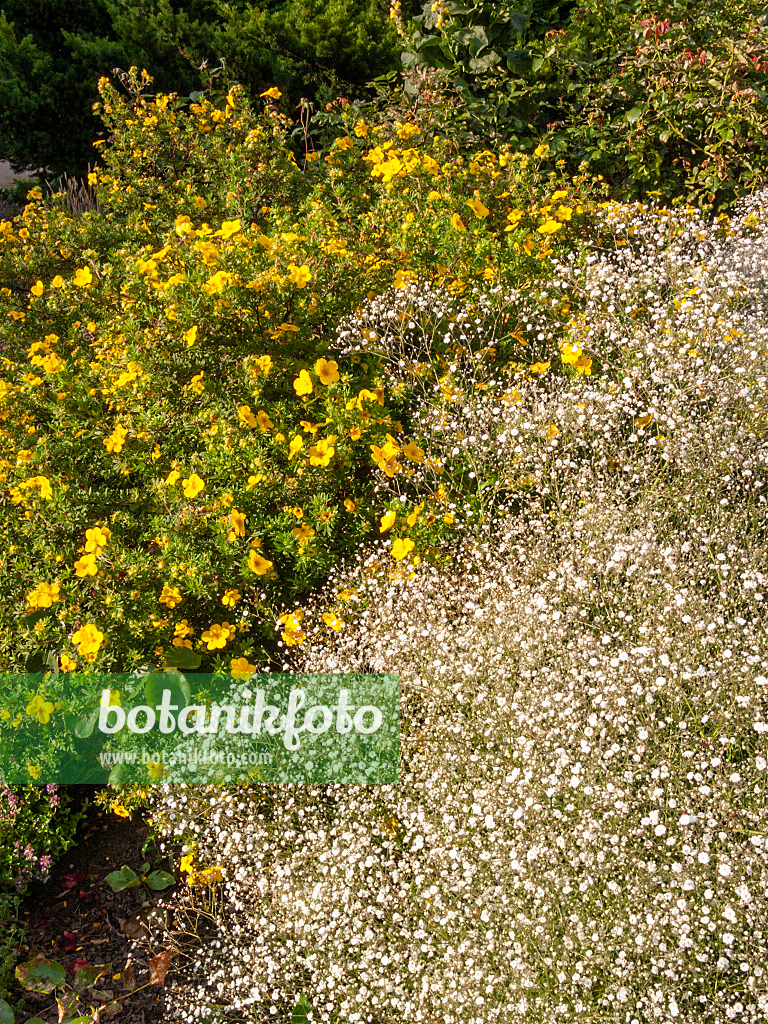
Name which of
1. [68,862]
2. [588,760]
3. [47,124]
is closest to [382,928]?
[588,760]

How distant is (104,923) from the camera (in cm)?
313

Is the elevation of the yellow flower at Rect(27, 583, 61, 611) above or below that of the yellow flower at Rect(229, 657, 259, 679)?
above

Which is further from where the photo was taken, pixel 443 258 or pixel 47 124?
pixel 47 124

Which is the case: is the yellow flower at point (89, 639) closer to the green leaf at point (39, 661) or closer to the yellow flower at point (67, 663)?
the yellow flower at point (67, 663)

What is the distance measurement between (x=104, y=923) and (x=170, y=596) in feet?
4.09

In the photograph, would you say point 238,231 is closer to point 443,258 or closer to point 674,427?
point 443,258

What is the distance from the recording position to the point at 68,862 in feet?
11.0

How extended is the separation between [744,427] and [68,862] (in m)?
3.26

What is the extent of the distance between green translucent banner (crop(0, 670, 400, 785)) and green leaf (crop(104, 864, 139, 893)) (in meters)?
0.37

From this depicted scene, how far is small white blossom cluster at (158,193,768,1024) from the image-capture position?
227cm

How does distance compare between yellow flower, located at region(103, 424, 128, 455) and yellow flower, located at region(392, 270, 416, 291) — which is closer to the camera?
yellow flower, located at region(103, 424, 128, 455)

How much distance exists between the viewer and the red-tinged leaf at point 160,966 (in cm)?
287

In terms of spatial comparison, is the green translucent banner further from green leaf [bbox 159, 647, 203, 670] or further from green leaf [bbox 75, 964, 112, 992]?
green leaf [bbox 75, 964, 112, 992]

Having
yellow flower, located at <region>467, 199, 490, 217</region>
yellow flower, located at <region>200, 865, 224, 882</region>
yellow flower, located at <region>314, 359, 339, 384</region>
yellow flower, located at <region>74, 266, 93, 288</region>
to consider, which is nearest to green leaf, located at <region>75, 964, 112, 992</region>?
yellow flower, located at <region>200, 865, 224, 882</region>
